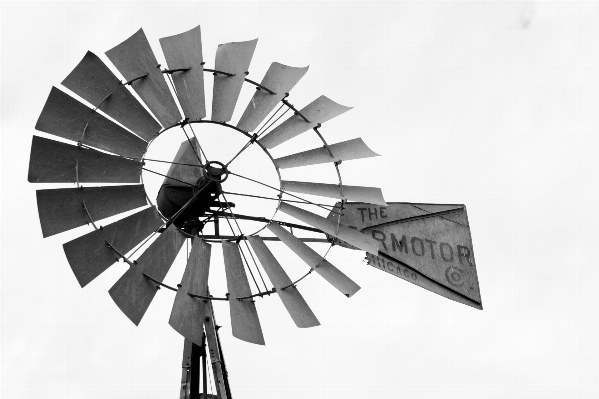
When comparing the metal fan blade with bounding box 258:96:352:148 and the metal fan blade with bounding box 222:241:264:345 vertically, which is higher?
the metal fan blade with bounding box 258:96:352:148

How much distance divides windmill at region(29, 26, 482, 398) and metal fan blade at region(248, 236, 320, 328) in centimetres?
1

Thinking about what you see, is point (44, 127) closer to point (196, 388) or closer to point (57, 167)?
point (57, 167)

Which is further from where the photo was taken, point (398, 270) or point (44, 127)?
point (398, 270)

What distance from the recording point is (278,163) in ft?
31.7

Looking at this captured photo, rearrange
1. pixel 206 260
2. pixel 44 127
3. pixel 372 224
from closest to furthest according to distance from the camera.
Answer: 1. pixel 44 127
2. pixel 206 260
3. pixel 372 224

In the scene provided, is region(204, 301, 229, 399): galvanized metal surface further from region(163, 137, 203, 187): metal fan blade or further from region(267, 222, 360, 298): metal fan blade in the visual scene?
region(163, 137, 203, 187): metal fan blade

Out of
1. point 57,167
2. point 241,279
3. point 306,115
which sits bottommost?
point 241,279

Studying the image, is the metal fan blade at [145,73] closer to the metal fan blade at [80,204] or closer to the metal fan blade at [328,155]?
the metal fan blade at [80,204]

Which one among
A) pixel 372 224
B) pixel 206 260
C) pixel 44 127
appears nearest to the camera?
pixel 44 127

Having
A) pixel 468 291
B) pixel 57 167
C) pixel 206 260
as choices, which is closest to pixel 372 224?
pixel 468 291

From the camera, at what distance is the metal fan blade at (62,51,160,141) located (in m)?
8.63

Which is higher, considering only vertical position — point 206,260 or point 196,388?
point 206,260

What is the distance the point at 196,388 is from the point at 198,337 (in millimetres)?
683

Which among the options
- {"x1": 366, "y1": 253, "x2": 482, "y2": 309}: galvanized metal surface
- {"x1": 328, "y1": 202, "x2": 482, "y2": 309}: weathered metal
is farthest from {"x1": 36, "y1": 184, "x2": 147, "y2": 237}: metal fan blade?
{"x1": 366, "y1": 253, "x2": 482, "y2": 309}: galvanized metal surface
